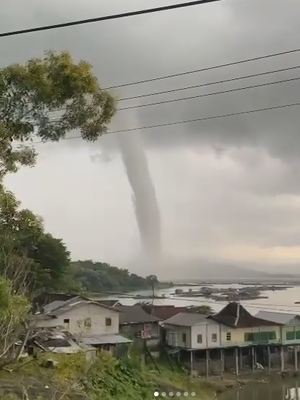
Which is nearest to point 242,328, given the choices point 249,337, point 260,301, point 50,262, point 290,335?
point 249,337

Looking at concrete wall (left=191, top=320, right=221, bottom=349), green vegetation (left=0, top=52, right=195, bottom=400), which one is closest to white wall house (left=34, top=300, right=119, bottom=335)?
green vegetation (left=0, top=52, right=195, bottom=400)

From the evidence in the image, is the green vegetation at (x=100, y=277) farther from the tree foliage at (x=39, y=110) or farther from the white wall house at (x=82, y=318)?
the tree foliage at (x=39, y=110)

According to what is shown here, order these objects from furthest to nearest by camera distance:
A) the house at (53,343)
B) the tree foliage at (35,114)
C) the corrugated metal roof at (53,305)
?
1. the corrugated metal roof at (53,305)
2. the house at (53,343)
3. the tree foliage at (35,114)

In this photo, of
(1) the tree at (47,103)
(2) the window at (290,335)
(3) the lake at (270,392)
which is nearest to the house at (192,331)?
(3) the lake at (270,392)

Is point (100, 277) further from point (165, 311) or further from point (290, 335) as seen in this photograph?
point (290, 335)

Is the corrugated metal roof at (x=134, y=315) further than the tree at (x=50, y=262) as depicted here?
No

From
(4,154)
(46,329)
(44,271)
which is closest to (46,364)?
(46,329)
